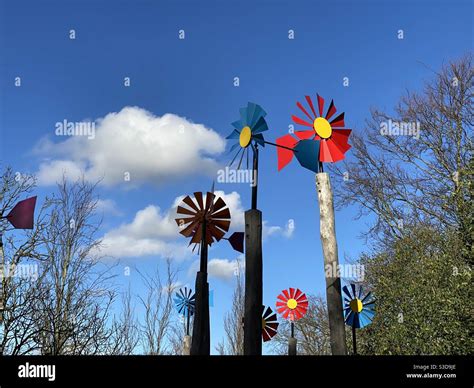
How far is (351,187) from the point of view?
1459cm

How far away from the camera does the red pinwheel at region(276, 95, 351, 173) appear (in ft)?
22.7

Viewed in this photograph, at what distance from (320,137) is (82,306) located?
4.41m

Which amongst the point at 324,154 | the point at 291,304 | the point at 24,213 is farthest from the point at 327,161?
the point at 291,304

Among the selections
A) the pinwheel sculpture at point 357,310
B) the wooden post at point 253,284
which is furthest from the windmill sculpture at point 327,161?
the pinwheel sculpture at point 357,310

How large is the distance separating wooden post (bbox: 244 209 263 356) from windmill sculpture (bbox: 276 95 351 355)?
137 cm

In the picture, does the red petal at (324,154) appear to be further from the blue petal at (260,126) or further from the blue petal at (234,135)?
the blue petal at (234,135)

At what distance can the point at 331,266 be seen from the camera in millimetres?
6766

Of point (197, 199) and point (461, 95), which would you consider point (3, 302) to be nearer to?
point (197, 199)

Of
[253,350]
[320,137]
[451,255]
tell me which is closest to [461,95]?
[451,255]

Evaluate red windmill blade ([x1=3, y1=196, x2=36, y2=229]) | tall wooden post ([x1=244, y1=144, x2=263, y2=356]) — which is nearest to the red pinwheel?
tall wooden post ([x1=244, y1=144, x2=263, y2=356])

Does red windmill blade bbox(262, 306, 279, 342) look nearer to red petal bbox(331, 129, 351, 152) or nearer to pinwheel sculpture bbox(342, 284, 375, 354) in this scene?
pinwheel sculpture bbox(342, 284, 375, 354)

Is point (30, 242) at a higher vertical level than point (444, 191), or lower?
lower

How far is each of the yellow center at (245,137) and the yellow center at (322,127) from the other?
1280mm

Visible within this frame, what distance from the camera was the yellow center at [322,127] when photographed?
7230 mm
